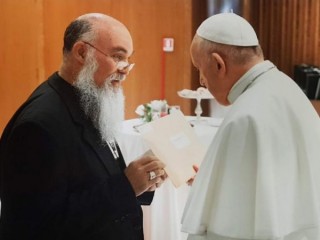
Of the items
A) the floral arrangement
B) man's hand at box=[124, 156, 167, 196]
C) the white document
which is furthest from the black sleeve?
the floral arrangement

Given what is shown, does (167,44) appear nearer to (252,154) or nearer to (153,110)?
(153,110)

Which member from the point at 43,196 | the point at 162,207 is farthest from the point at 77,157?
the point at 162,207

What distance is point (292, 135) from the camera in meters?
1.33

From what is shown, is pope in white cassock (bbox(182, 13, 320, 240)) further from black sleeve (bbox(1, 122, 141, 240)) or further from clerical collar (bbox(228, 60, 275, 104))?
black sleeve (bbox(1, 122, 141, 240))

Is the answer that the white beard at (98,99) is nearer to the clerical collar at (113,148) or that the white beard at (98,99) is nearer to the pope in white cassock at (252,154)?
the clerical collar at (113,148)

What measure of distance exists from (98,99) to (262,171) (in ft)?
2.51

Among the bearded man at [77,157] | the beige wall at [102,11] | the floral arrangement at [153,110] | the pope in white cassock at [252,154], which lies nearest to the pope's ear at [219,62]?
the pope in white cassock at [252,154]

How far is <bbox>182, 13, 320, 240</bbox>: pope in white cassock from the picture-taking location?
126 cm

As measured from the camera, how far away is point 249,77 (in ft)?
4.51

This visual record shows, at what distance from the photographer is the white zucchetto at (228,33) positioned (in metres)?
1.39

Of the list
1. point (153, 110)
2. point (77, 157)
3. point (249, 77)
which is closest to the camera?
point (249, 77)

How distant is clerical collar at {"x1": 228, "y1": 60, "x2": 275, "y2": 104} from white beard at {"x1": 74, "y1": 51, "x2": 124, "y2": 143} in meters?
0.57

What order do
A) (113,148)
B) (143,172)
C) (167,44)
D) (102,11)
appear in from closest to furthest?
1. (143,172)
2. (113,148)
3. (102,11)
4. (167,44)

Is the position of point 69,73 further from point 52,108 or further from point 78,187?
point 78,187
